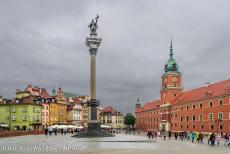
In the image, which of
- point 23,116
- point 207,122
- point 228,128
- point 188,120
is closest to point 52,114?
point 23,116

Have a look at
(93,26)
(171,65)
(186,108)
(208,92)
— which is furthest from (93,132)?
(171,65)

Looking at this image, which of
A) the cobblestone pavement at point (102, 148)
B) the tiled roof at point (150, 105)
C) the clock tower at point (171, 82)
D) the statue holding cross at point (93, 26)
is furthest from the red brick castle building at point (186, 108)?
the cobblestone pavement at point (102, 148)

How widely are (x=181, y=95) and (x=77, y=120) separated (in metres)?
42.6

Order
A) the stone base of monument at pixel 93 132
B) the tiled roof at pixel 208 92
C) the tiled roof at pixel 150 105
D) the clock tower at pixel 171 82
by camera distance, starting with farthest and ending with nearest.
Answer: the tiled roof at pixel 150 105
the clock tower at pixel 171 82
the tiled roof at pixel 208 92
the stone base of monument at pixel 93 132

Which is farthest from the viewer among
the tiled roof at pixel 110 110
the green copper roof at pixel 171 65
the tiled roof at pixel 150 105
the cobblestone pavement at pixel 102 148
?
the tiled roof at pixel 110 110

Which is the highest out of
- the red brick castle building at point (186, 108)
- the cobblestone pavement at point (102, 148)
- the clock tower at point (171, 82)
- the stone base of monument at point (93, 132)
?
the clock tower at point (171, 82)

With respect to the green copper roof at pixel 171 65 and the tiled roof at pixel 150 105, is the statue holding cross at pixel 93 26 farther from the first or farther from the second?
the tiled roof at pixel 150 105

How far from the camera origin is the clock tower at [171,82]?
12556cm

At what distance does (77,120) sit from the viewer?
473ft

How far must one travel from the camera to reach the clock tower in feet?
412

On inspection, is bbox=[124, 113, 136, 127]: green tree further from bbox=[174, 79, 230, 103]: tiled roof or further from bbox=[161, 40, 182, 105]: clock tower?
bbox=[174, 79, 230, 103]: tiled roof

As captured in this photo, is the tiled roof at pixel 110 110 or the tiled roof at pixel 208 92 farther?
the tiled roof at pixel 110 110

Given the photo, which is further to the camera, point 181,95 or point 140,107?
point 140,107

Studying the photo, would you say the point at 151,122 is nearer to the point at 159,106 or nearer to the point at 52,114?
the point at 159,106
